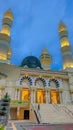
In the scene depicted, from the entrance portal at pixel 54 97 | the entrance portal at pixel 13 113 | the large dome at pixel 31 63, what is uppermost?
the large dome at pixel 31 63

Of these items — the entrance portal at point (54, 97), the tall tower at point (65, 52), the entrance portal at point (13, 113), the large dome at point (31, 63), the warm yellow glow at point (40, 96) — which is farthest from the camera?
the large dome at point (31, 63)

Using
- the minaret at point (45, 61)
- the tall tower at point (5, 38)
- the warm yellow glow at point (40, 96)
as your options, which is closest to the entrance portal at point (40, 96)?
the warm yellow glow at point (40, 96)

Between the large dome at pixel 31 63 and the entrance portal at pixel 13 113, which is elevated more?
the large dome at pixel 31 63

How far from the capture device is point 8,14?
3800 cm

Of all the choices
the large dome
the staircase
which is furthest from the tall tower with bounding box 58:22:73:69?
the staircase

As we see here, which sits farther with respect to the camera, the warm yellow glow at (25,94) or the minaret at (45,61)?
the minaret at (45,61)

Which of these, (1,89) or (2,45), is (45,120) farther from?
(2,45)

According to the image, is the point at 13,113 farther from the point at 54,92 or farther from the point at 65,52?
the point at 65,52

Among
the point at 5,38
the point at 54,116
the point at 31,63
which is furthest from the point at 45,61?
the point at 54,116

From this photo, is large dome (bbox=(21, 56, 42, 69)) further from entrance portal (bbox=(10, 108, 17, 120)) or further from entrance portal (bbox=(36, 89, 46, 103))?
entrance portal (bbox=(10, 108, 17, 120))

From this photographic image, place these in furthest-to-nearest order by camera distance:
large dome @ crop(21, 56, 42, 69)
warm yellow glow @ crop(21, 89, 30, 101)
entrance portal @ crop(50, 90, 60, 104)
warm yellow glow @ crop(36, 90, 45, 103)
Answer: large dome @ crop(21, 56, 42, 69) < entrance portal @ crop(50, 90, 60, 104) < warm yellow glow @ crop(36, 90, 45, 103) < warm yellow glow @ crop(21, 89, 30, 101)

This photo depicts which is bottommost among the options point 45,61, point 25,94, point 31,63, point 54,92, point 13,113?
point 13,113

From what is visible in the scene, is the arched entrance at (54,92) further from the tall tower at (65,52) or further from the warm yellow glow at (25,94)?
the tall tower at (65,52)

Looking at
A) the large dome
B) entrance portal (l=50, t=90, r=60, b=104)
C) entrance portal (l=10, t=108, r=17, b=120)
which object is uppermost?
the large dome
